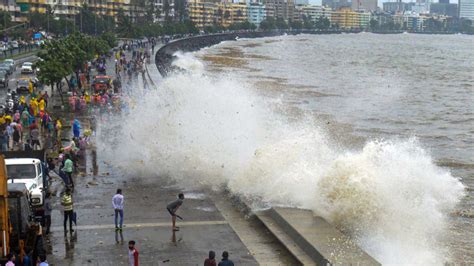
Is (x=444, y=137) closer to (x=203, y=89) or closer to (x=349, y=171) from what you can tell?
(x=203, y=89)

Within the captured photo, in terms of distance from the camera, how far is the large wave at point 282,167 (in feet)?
50.5

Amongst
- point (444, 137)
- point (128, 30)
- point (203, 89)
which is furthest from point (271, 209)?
point (128, 30)

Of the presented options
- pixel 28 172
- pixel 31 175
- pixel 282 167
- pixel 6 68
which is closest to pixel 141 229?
pixel 31 175

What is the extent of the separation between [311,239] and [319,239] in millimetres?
149

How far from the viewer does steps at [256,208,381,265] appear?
12.0 m

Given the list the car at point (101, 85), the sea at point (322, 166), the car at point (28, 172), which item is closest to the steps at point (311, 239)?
the sea at point (322, 166)

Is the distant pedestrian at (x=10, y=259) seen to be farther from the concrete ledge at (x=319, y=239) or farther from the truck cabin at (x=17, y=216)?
the concrete ledge at (x=319, y=239)

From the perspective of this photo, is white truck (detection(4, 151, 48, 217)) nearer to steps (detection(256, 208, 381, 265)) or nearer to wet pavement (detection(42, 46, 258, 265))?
wet pavement (detection(42, 46, 258, 265))

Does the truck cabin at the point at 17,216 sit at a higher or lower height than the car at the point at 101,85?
higher

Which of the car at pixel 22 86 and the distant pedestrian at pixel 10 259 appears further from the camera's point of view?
the car at pixel 22 86

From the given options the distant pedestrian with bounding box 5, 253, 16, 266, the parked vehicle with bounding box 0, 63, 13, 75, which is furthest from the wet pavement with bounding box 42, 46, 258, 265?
the parked vehicle with bounding box 0, 63, 13, 75

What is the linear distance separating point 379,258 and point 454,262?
78.4 inches

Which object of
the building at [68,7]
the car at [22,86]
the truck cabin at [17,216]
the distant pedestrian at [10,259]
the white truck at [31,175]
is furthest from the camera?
the building at [68,7]

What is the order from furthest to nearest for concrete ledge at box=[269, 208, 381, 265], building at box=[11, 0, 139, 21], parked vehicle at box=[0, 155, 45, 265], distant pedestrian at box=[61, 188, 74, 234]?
1. building at box=[11, 0, 139, 21]
2. distant pedestrian at box=[61, 188, 74, 234]
3. concrete ledge at box=[269, 208, 381, 265]
4. parked vehicle at box=[0, 155, 45, 265]
